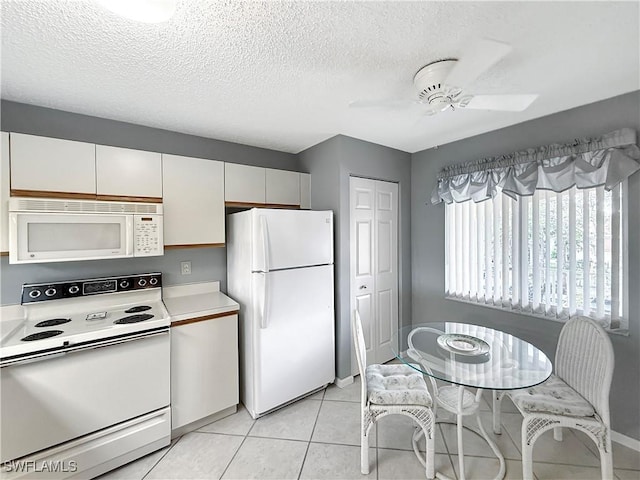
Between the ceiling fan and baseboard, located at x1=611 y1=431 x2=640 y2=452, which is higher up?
the ceiling fan

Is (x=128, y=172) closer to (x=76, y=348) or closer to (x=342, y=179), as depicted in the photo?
(x=76, y=348)

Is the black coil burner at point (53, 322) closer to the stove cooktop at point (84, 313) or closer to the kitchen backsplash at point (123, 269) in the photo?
the stove cooktop at point (84, 313)

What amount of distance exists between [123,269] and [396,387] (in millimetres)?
2276

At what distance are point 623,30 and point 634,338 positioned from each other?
1.88 metres

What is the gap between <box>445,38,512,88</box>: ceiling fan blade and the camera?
1033mm

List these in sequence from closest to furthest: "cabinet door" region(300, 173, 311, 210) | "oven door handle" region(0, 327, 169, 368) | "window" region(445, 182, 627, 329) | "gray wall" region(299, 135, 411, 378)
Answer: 1. "oven door handle" region(0, 327, 169, 368)
2. "window" region(445, 182, 627, 329)
3. "gray wall" region(299, 135, 411, 378)
4. "cabinet door" region(300, 173, 311, 210)

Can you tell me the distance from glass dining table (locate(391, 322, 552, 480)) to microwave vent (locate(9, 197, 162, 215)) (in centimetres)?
207

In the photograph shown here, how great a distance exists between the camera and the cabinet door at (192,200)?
7.06ft

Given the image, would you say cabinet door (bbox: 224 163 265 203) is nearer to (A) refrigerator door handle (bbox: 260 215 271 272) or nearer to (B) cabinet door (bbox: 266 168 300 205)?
(B) cabinet door (bbox: 266 168 300 205)

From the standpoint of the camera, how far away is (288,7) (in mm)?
1090

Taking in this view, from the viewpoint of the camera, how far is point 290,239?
2.24 meters

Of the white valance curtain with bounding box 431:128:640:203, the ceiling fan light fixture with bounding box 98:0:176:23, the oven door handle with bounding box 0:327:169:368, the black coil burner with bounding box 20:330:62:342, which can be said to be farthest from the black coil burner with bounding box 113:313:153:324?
the white valance curtain with bounding box 431:128:640:203

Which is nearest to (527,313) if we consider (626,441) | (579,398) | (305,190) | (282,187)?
(579,398)

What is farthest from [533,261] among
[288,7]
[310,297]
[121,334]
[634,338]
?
[121,334]
